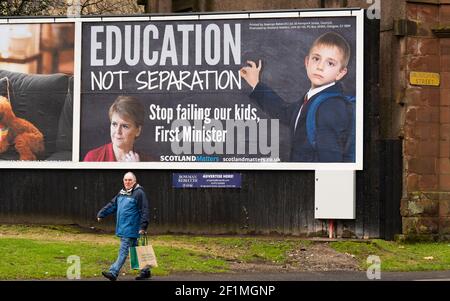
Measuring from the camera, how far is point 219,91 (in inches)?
915

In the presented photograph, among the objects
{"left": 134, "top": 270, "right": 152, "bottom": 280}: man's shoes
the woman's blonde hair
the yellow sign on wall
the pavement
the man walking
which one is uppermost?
the yellow sign on wall

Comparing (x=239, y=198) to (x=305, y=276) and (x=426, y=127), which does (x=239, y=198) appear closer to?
(x=426, y=127)

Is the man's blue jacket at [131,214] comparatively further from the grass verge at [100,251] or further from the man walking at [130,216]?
the grass verge at [100,251]

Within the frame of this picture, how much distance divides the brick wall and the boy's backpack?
1213mm

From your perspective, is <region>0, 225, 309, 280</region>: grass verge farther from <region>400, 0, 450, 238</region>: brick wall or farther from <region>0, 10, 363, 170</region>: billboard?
<region>400, 0, 450, 238</region>: brick wall

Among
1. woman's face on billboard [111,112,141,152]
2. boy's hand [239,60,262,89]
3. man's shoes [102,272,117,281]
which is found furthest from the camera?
woman's face on billboard [111,112,141,152]

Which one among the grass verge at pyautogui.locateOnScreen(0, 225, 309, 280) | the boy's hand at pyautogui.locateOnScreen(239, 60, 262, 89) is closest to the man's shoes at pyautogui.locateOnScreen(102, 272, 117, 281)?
the grass verge at pyautogui.locateOnScreen(0, 225, 309, 280)

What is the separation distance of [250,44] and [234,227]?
4.34 meters

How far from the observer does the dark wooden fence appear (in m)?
22.7

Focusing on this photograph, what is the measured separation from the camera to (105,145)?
23.5 meters

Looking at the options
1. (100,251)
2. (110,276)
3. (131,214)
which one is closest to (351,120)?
(100,251)
